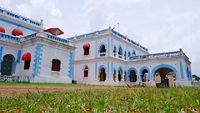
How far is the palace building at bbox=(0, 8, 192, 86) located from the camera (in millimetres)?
15033

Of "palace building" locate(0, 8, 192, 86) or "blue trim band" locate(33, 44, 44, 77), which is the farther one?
"palace building" locate(0, 8, 192, 86)

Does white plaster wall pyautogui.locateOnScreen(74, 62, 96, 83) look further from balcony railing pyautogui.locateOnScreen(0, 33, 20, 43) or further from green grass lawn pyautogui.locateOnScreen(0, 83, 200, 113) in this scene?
green grass lawn pyautogui.locateOnScreen(0, 83, 200, 113)

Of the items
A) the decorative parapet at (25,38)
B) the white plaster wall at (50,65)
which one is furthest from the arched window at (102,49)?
the decorative parapet at (25,38)

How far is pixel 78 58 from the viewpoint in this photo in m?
25.1

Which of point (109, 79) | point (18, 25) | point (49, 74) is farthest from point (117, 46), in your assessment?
point (18, 25)

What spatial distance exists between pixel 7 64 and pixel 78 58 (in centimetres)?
1086

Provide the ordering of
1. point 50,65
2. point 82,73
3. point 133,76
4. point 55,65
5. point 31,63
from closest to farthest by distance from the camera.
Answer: point 31,63 < point 50,65 < point 55,65 < point 82,73 < point 133,76

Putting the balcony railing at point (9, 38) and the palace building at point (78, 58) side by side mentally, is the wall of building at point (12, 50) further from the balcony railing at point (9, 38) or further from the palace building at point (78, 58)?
the balcony railing at point (9, 38)

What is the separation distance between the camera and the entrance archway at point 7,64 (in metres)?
15.5

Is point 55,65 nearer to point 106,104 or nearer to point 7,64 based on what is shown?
point 7,64

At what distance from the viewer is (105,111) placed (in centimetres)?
231

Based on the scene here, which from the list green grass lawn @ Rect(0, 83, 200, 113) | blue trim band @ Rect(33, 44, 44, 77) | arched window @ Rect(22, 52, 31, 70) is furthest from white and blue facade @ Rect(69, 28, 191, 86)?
green grass lawn @ Rect(0, 83, 200, 113)

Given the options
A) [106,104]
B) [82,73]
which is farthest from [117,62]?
[106,104]

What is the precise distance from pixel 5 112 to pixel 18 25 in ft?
62.2
